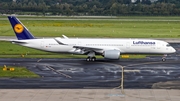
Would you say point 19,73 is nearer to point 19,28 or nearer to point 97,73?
point 97,73

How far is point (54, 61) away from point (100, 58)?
6933 mm

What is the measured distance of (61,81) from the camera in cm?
4422

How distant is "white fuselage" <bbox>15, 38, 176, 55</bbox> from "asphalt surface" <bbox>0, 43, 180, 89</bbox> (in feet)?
4.45

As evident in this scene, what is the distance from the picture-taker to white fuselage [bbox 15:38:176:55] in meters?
59.8

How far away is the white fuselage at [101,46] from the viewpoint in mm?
59844

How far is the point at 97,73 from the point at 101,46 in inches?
420

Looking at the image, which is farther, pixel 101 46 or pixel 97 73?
pixel 101 46

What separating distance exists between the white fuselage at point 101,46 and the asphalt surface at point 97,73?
136 centimetres

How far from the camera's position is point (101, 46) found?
196 feet
